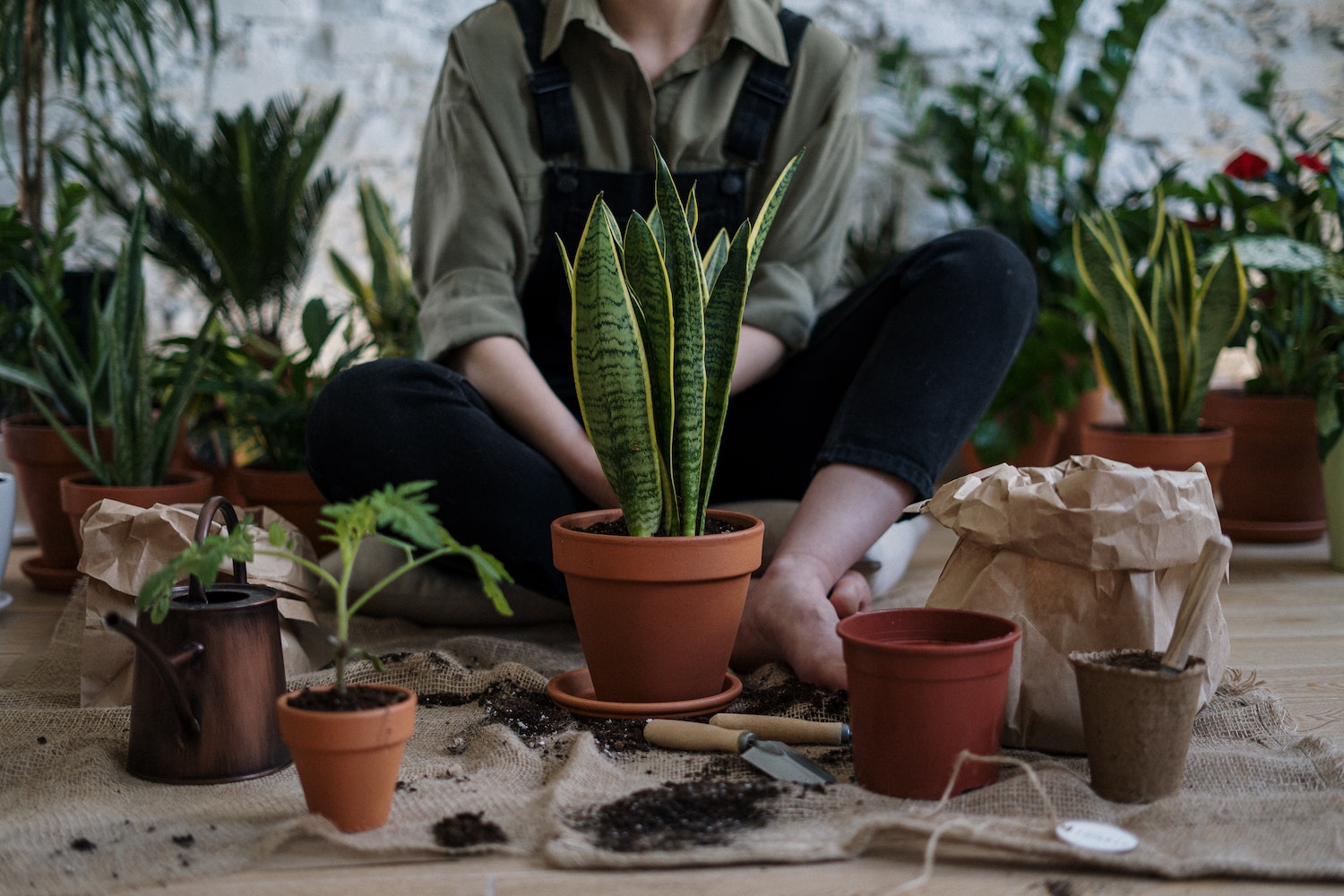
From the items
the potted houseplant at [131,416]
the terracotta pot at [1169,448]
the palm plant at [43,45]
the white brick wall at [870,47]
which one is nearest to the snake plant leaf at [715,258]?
the potted houseplant at [131,416]

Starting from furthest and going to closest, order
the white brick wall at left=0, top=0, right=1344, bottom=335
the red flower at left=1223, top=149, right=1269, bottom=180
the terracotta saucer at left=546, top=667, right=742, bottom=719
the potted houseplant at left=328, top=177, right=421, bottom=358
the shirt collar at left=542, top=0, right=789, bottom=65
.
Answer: the white brick wall at left=0, top=0, right=1344, bottom=335 → the potted houseplant at left=328, top=177, right=421, bottom=358 → the red flower at left=1223, top=149, right=1269, bottom=180 → the shirt collar at left=542, top=0, right=789, bottom=65 → the terracotta saucer at left=546, top=667, right=742, bottom=719

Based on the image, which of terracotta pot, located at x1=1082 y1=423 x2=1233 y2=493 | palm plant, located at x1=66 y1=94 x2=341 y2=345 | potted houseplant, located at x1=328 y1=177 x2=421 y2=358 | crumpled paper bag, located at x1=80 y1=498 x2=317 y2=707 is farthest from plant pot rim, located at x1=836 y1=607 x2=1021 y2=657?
palm plant, located at x1=66 y1=94 x2=341 y2=345

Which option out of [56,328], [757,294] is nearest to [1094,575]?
[757,294]

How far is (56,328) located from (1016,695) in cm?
145

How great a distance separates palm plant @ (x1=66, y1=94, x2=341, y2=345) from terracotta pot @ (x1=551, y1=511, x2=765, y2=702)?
4.77 feet

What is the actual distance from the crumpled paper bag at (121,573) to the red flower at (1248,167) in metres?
1.82

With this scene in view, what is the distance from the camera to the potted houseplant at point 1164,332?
179 cm

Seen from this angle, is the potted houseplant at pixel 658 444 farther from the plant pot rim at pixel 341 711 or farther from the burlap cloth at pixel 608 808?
the plant pot rim at pixel 341 711

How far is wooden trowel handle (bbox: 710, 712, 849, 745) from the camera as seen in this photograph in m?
0.98

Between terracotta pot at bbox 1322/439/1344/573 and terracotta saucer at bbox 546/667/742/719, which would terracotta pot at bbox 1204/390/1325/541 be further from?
terracotta saucer at bbox 546/667/742/719

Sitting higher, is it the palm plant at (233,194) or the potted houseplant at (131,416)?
the palm plant at (233,194)

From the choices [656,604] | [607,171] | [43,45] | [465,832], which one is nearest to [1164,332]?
[607,171]

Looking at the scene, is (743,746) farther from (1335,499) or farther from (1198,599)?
(1335,499)

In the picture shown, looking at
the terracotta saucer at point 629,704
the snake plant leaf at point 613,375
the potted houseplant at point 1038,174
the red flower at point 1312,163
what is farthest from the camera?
the potted houseplant at point 1038,174
